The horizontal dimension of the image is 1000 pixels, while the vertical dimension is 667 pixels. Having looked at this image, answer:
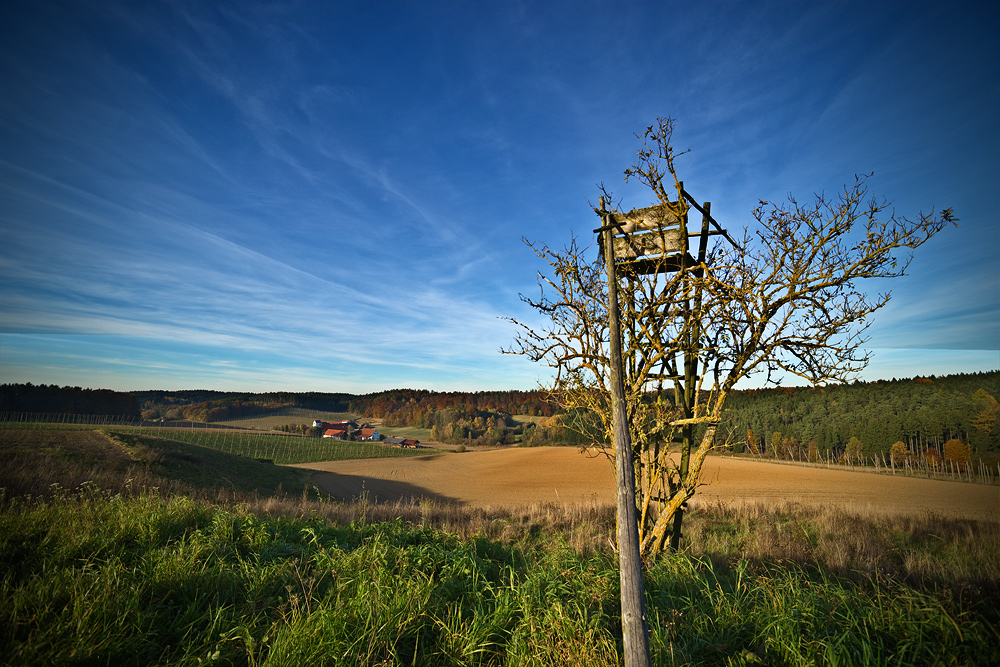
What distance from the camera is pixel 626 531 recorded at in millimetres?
2682

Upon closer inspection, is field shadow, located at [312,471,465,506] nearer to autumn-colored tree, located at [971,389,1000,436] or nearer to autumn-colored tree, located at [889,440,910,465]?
autumn-colored tree, located at [971,389,1000,436]

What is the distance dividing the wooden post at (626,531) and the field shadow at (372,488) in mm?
26141

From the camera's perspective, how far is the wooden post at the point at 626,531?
2.47 m

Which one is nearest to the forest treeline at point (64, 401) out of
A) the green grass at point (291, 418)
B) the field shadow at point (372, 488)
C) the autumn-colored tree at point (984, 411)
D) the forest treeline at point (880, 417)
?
the green grass at point (291, 418)

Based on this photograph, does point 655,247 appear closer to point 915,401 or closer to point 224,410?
point 915,401

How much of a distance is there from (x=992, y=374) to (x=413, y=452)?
67.0 meters

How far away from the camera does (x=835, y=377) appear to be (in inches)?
261

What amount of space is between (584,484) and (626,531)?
32342 millimetres

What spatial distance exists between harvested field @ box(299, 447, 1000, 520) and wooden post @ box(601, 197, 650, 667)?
6086mm

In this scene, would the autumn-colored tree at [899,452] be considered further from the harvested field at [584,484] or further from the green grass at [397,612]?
the green grass at [397,612]

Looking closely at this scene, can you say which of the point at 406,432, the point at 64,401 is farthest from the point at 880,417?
the point at 64,401

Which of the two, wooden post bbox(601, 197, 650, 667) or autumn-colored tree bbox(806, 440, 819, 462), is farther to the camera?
autumn-colored tree bbox(806, 440, 819, 462)

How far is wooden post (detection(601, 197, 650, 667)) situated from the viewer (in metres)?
2.47

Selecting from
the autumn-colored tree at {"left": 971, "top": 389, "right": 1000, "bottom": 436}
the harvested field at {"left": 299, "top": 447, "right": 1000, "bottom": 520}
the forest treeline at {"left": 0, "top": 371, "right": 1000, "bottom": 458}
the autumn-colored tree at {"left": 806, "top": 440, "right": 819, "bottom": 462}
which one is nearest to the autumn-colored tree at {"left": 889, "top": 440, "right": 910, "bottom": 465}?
the forest treeline at {"left": 0, "top": 371, "right": 1000, "bottom": 458}
